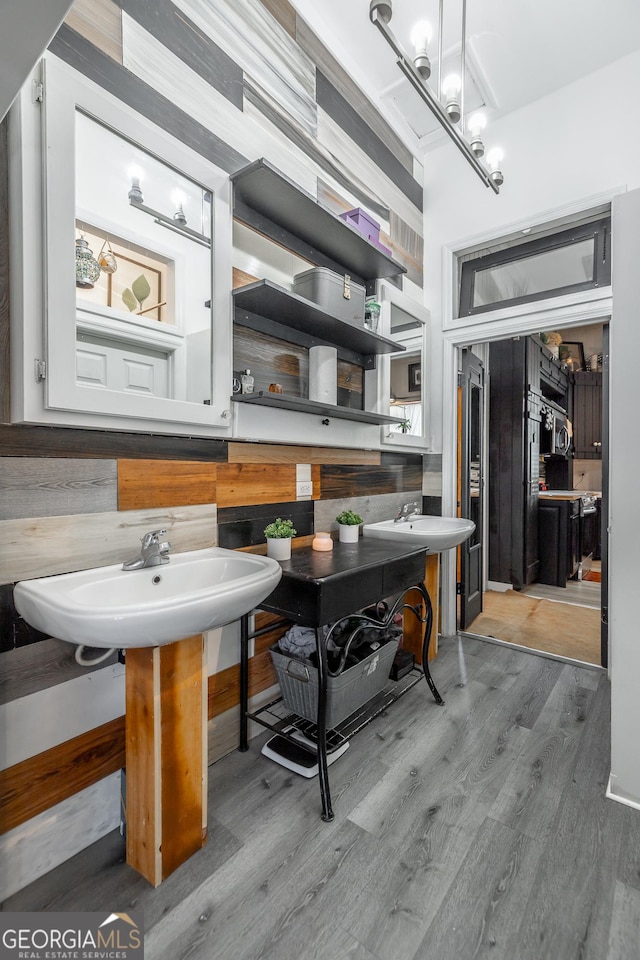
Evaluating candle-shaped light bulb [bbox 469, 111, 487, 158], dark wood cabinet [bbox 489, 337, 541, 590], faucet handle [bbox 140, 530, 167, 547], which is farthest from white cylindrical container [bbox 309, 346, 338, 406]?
dark wood cabinet [bbox 489, 337, 541, 590]

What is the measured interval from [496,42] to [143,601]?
3.27 m

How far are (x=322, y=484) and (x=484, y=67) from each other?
2554mm

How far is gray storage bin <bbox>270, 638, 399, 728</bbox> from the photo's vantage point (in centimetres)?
177

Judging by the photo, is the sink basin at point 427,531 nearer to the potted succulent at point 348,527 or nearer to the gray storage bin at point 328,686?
the potted succulent at point 348,527

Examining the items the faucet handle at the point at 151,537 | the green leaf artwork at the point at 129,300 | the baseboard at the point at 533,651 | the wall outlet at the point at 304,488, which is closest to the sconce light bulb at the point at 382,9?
the green leaf artwork at the point at 129,300

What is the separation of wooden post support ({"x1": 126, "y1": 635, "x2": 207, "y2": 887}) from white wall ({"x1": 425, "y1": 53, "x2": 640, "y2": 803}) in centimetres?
144

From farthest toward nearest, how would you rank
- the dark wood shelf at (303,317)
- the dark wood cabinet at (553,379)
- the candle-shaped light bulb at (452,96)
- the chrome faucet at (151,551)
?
the dark wood cabinet at (553,379)
the candle-shaped light bulb at (452,96)
the dark wood shelf at (303,317)
the chrome faucet at (151,551)

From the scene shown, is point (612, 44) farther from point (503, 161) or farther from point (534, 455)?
point (534, 455)

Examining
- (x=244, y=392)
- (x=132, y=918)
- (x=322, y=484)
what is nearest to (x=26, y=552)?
(x=244, y=392)

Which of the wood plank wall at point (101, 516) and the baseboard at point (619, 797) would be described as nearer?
the wood plank wall at point (101, 516)

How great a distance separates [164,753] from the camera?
1.25m

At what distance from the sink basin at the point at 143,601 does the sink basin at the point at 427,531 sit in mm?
1105

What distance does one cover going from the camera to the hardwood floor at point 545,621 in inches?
117

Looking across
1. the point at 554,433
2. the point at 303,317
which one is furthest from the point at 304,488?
the point at 554,433
